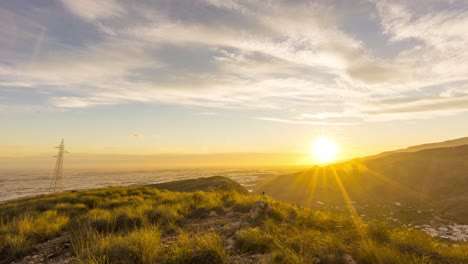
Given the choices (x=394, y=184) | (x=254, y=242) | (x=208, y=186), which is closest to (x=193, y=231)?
(x=254, y=242)

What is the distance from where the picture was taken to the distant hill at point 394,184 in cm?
6550

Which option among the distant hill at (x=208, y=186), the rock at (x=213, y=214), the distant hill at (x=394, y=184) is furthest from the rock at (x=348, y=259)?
the distant hill at (x=394, y=184)

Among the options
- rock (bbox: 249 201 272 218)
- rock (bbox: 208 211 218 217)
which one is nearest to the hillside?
rock (bbox: 249 201 272 218)

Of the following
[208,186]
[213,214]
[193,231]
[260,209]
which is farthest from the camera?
[208,186]

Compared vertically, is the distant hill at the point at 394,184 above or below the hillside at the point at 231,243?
below

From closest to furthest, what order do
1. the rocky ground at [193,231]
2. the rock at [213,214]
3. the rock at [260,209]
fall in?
the rocky ground at [193,231], the rock at [260,209], the rock at [213,214]

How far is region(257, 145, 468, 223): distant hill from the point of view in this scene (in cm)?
6550

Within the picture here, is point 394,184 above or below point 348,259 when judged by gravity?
below

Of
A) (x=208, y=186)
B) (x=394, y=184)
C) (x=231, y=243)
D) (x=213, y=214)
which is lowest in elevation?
(x=394, y=184)

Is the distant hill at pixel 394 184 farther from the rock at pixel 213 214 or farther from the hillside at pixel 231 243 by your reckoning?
the rock at pixel 213 214

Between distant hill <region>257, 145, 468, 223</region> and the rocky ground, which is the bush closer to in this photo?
the rocky ground

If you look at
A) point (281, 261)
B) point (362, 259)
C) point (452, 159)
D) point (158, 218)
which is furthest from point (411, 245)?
point (452, 159)

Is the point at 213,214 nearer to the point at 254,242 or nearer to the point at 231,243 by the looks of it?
the point at 231,243

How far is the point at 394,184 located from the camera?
77.2 m
